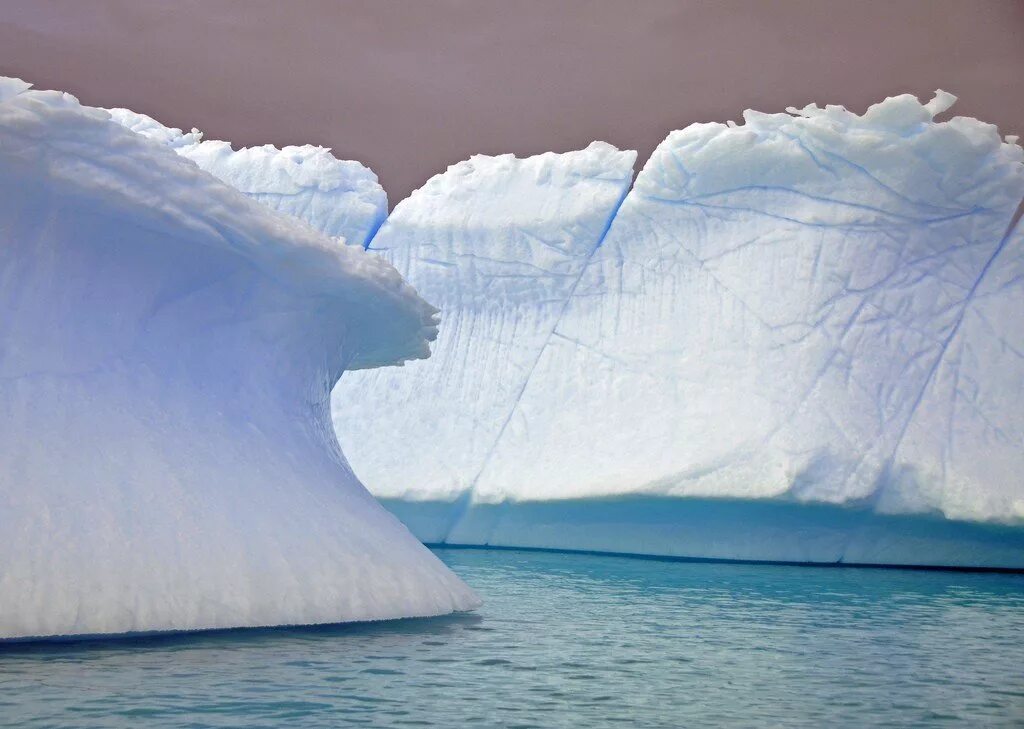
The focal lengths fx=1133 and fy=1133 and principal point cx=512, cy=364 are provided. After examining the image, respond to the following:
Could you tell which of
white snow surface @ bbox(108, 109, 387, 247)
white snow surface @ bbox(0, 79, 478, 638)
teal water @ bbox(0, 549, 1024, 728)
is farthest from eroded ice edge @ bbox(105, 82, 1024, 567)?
white snow surface @ bbox(0, 79, 478, 638)

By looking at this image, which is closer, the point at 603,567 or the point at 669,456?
the point at 603,567

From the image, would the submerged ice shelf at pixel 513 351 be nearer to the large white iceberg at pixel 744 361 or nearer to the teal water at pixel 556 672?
the large white iceberg at pixel 744 361

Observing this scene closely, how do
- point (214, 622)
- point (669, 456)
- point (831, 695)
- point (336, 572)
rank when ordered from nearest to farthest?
point (831, 695), point (214, 622), point (336, 572), point (669, 456)

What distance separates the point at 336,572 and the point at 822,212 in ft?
22.7

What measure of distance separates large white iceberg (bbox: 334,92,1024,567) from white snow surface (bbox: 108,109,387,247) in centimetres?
121

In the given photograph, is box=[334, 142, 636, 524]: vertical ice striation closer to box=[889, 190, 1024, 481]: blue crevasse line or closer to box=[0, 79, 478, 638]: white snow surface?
box=[889, 190, 1024, 481]: blue crevasse line

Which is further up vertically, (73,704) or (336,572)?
(336,572)

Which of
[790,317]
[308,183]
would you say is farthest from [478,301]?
[790,317]

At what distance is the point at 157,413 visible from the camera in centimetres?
443

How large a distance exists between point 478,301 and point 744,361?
2873mm

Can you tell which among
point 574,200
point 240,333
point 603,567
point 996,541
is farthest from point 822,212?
point 240,333

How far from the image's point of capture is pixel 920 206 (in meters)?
9.88

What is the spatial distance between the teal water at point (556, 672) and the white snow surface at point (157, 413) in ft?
0.58

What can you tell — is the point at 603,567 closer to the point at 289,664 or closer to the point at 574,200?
the point at 574,200
